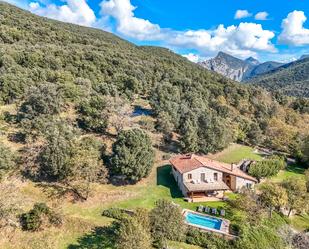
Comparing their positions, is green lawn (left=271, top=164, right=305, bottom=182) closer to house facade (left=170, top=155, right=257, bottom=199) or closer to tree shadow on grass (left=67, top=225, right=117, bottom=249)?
house facade (left=170, top=155, right=257, bottom=199)

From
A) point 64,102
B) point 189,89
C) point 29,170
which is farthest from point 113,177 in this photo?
point 189,89

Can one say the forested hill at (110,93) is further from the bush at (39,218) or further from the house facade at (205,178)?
the bush at (39,218)

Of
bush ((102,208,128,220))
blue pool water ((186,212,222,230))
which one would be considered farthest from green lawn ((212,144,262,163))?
bush ((102,208,128,220))

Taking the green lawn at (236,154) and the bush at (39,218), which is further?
the green lawn at (236,154)

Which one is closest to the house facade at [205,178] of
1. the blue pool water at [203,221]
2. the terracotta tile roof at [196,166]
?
the terracotta tile roof at [196,166]

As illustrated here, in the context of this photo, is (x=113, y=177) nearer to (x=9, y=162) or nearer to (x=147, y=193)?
(x=147, y=193)

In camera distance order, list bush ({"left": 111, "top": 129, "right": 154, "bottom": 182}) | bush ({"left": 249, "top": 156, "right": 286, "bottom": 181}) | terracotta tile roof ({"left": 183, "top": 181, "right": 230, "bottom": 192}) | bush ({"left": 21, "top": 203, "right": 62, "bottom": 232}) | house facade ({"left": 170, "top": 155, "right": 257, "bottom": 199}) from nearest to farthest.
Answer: bush ({"left": 21, "top": 203, "right": 62, "bottom": 232}), bush ({"left": 111, "top": 129, "right": 154, "bottom": 182}), terracotta tile roof ({"left": 183, "top": 181, "right": 230, "bottom": 192}), house facade ({"left": 170, "top": 155, "right": 257, "bottom": 199}), bush ({"left": 249, "top": 156, "right": 286, "bottom": 181})

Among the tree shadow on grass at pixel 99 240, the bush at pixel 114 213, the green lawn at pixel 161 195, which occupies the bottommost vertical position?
the tree shadow on grass at pixel 99 240
